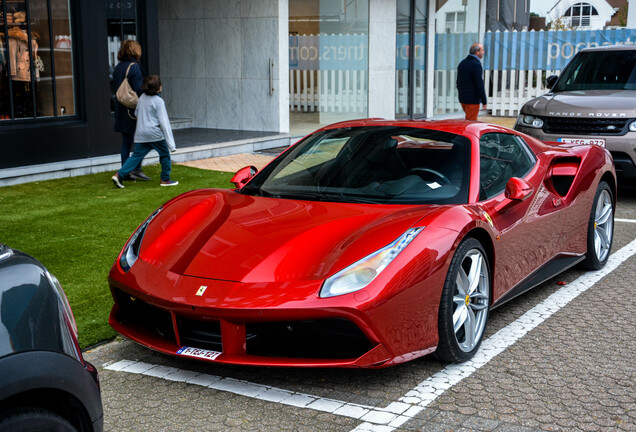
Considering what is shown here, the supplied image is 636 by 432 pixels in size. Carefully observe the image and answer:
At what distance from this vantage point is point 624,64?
11.3 meters

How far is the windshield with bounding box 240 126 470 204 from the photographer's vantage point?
5141 mm

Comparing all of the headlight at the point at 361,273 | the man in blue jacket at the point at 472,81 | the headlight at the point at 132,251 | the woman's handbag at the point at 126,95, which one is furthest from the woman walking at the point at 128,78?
the headlight at the point at 361,273

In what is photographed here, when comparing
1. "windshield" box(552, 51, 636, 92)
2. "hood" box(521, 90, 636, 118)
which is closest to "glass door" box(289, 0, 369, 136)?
"windshield" box(552, 51, 636, 92)

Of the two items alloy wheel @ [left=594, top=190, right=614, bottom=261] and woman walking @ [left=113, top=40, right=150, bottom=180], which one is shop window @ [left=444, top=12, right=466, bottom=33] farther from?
alloy wheel @ [left=594, top=190, right=614, bottom=261]

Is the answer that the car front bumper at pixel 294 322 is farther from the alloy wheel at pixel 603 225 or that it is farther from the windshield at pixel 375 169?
the alloy wheel at pixel 603 225

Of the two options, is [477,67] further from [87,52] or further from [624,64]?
[87,52]

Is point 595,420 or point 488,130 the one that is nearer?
point 595,420

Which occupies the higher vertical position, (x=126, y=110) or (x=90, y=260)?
(x=126, y=110)

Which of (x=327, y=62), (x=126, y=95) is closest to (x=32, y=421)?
(x=126, y=95)

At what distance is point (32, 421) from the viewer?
2.54 meters

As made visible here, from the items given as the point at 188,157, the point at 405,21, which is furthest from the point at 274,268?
the point at 405,21

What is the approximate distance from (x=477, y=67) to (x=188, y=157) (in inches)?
205

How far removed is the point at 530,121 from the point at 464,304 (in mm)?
6654

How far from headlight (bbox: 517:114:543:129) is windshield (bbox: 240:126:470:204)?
5.48m
